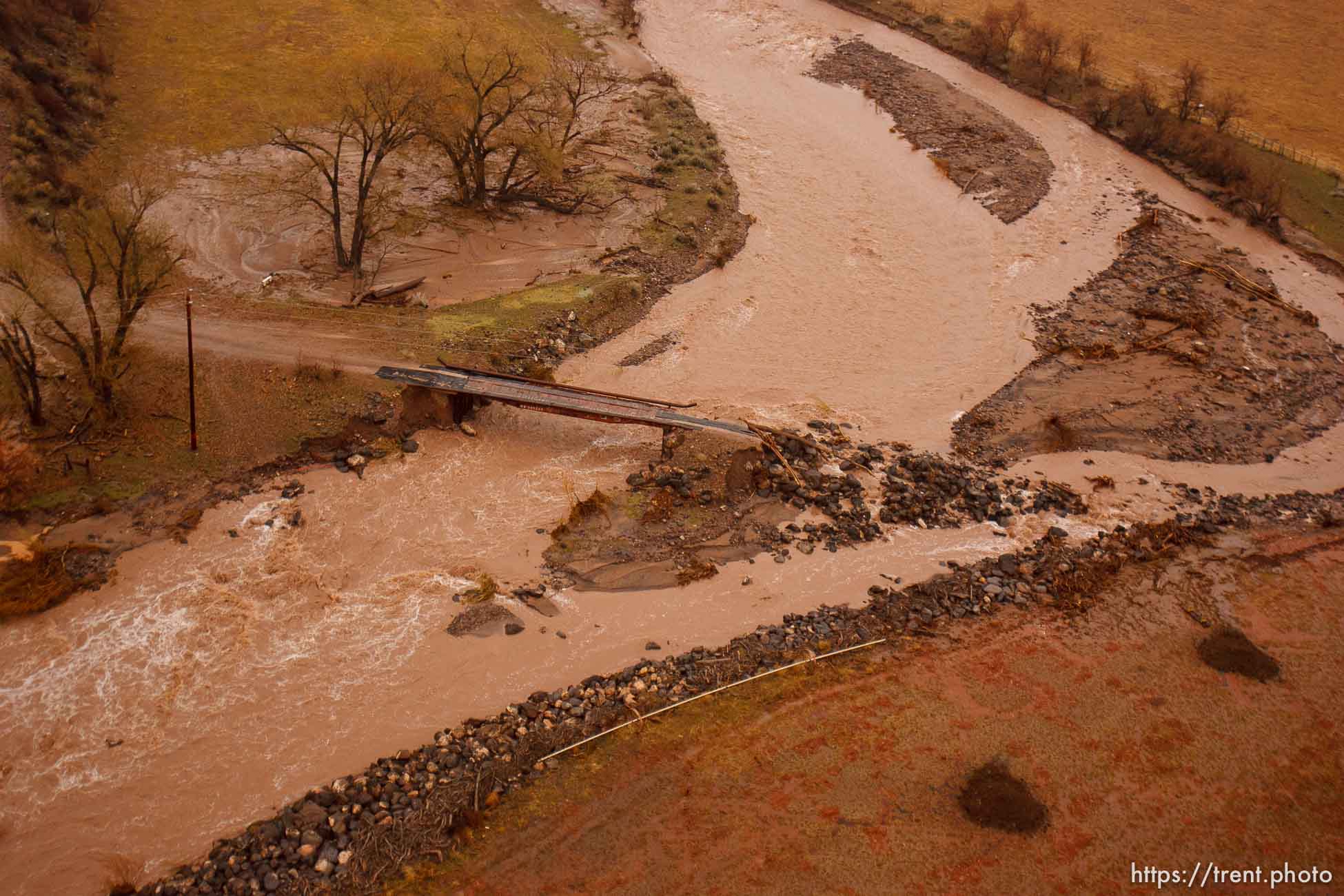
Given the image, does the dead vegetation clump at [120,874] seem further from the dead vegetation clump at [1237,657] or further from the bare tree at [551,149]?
the bare tree at [551,149]

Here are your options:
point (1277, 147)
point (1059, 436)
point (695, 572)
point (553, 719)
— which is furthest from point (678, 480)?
point (1277, 147)

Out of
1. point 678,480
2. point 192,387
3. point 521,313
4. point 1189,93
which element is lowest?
point 678,480

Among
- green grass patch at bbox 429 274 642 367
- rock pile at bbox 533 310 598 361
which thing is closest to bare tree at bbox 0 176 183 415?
green grass patch at bbox 429 274 642 367

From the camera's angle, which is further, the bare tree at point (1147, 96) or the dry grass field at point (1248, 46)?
the dry grass field at point (1248, 46)

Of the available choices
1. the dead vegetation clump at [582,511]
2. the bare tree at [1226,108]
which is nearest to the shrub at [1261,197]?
the bare tree at [1226,108]

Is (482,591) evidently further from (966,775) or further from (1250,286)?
(1250,286)

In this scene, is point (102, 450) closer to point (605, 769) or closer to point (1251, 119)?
point (605, 769)
